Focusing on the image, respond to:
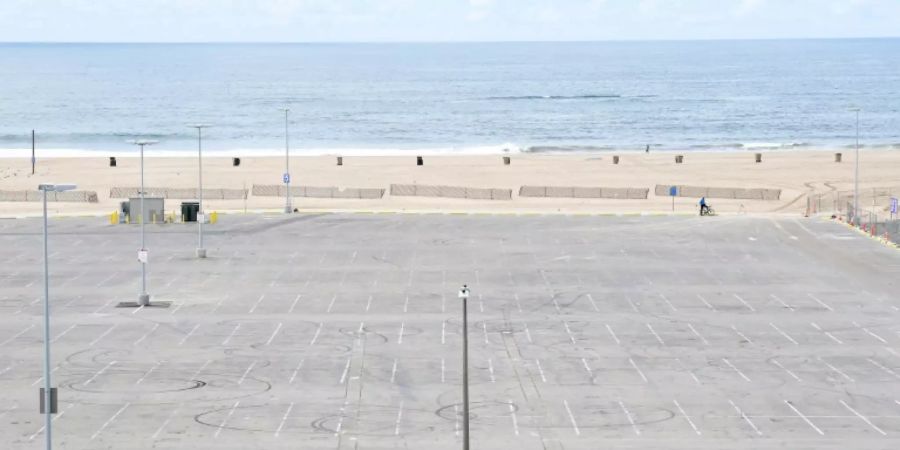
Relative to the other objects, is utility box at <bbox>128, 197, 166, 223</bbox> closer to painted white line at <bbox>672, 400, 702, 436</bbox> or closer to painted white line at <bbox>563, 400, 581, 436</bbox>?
painted white line at <bbox>563, 400, 581, 436</bbox>

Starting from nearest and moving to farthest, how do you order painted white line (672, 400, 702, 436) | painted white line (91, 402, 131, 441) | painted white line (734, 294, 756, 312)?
painted white line (91, 402, 131, 441) < painted white line (672, 400, 702, 436) < painted white line (734, 294, 756, 312)

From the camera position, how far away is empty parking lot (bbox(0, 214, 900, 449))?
4316 cm

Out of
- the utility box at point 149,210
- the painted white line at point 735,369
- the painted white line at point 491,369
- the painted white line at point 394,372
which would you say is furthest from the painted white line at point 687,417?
the utility box at point 149,210

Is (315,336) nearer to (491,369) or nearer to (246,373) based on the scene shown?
(246,373)

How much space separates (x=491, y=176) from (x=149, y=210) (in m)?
42.1

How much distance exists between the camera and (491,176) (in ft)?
428

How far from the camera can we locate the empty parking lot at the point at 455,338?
1699 inches

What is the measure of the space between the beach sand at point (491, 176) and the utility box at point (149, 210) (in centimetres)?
1137

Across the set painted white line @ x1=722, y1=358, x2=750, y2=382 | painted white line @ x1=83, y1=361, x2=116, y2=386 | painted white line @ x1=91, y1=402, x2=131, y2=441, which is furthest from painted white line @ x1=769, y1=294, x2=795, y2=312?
painted white line @ x1=91, y1=402, x2=131, y2=441

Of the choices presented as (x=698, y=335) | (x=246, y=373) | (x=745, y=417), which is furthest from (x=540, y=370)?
(x=246, y=373)

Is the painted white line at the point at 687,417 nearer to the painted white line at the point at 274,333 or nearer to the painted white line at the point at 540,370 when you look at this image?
the painted white line at the point at 540,370

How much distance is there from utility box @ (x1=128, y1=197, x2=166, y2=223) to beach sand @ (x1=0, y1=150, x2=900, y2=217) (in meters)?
11.4

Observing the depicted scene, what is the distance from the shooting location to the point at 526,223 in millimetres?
95250

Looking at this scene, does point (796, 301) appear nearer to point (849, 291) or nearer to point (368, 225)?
point (849, 291)
